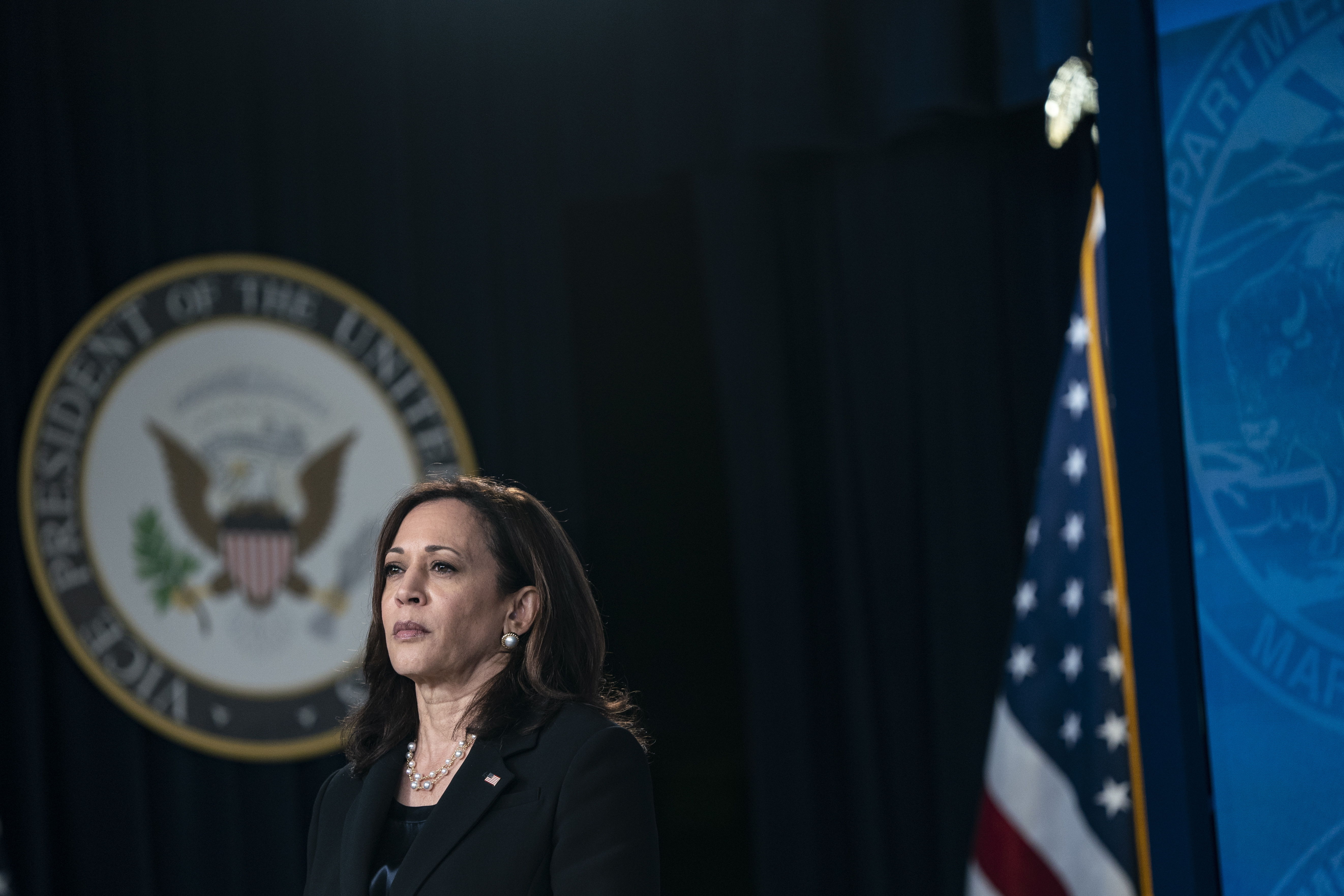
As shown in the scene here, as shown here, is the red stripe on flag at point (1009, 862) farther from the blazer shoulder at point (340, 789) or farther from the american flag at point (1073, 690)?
the blazer shoulder at point (340, 789)

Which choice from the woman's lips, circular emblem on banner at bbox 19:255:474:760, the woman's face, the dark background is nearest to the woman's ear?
the woman's face

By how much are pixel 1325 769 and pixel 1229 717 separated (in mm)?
97

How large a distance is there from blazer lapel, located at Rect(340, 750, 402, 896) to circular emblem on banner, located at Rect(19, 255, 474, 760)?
1.58 m

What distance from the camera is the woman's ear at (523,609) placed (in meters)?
1.82

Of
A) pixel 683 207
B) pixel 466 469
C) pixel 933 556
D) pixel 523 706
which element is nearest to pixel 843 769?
pixel 933 556

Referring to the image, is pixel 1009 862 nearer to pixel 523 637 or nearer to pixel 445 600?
pixel 523 637

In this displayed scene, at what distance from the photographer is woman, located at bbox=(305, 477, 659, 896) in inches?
64.0

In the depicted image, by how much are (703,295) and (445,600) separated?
2.39 metres

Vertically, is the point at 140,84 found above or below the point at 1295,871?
above

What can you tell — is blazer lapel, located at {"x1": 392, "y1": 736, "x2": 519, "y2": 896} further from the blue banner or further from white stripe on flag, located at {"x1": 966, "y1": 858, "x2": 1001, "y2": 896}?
white stripe on flag, located at {"x1": 966, "y1": 858, "x2": 1001, "y2": 896}

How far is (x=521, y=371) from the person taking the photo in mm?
3801

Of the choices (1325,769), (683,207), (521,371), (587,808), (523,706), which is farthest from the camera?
(683,207)

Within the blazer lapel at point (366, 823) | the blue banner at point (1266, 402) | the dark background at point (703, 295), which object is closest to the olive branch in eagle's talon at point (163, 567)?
the dark background at point (703, 295)

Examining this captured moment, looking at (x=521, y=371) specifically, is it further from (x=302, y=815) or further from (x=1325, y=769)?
(x=1325, y=769)
